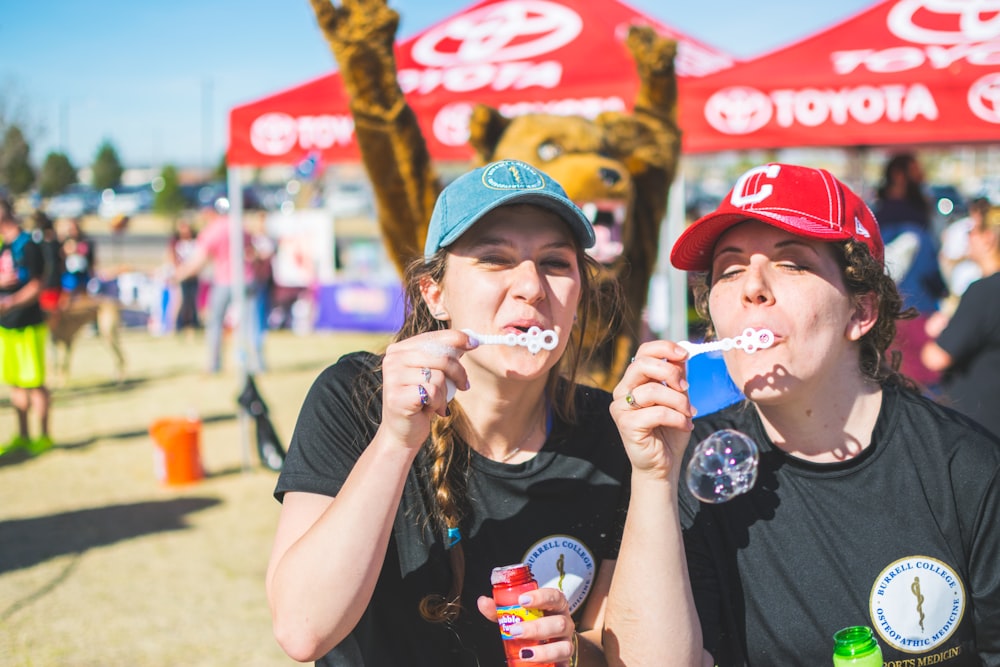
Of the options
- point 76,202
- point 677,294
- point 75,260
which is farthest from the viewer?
point 76,202

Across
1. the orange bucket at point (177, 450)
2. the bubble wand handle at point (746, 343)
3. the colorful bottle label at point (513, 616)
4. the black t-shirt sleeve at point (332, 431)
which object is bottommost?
the orange bucket at point (177, 450)

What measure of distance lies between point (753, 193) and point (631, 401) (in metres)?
0.52

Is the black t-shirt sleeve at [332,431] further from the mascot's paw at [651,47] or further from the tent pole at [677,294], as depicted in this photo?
the tent pole at [677,294]

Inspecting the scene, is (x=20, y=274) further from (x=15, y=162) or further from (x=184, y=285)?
(x=15, y=162)

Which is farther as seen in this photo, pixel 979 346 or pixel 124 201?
pixel 124 201

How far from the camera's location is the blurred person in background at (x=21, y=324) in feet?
22.6

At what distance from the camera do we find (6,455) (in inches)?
278

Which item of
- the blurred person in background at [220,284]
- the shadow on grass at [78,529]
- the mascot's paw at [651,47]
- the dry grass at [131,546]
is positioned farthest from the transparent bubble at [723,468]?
the blurred person in background at [220,284]

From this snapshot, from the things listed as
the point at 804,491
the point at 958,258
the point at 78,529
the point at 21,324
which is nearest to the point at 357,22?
the point at 804,491

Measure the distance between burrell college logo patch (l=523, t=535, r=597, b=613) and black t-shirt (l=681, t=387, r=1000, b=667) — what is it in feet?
0.74

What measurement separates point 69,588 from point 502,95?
352 centimetres

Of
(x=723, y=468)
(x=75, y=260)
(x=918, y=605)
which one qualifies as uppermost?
(x=75, y=260)

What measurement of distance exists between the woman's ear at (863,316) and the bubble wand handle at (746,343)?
0.24 metres

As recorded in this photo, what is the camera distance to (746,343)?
5.16 feet
